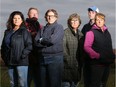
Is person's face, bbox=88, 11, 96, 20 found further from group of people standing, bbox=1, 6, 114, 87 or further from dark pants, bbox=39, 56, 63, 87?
dark pants, bbox=39, 56, 63, 87

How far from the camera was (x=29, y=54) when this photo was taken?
→ 8375mm

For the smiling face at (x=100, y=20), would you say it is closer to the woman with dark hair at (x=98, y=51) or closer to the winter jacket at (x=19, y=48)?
the woman with dark hair at (x=98, y=51)

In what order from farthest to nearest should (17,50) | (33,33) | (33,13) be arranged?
(33,13) → (33,33) → (17,50)

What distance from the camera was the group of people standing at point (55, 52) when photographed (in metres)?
8.00

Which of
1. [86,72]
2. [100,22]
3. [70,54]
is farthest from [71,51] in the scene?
[100,22]

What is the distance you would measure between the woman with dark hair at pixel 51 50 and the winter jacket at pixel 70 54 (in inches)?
10.5

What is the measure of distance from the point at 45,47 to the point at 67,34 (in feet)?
2.06

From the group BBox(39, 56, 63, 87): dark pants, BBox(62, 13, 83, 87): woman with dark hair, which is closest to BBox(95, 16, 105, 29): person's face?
BBox(62, 13, 83, 87): woman with dark hair

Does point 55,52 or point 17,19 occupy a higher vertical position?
point 17,19

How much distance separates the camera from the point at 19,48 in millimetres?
8047

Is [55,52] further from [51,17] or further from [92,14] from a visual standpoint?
[92,14]

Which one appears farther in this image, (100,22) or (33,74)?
(33,74)

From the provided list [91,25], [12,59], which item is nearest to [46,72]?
[12,59]

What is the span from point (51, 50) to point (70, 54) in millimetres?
544
